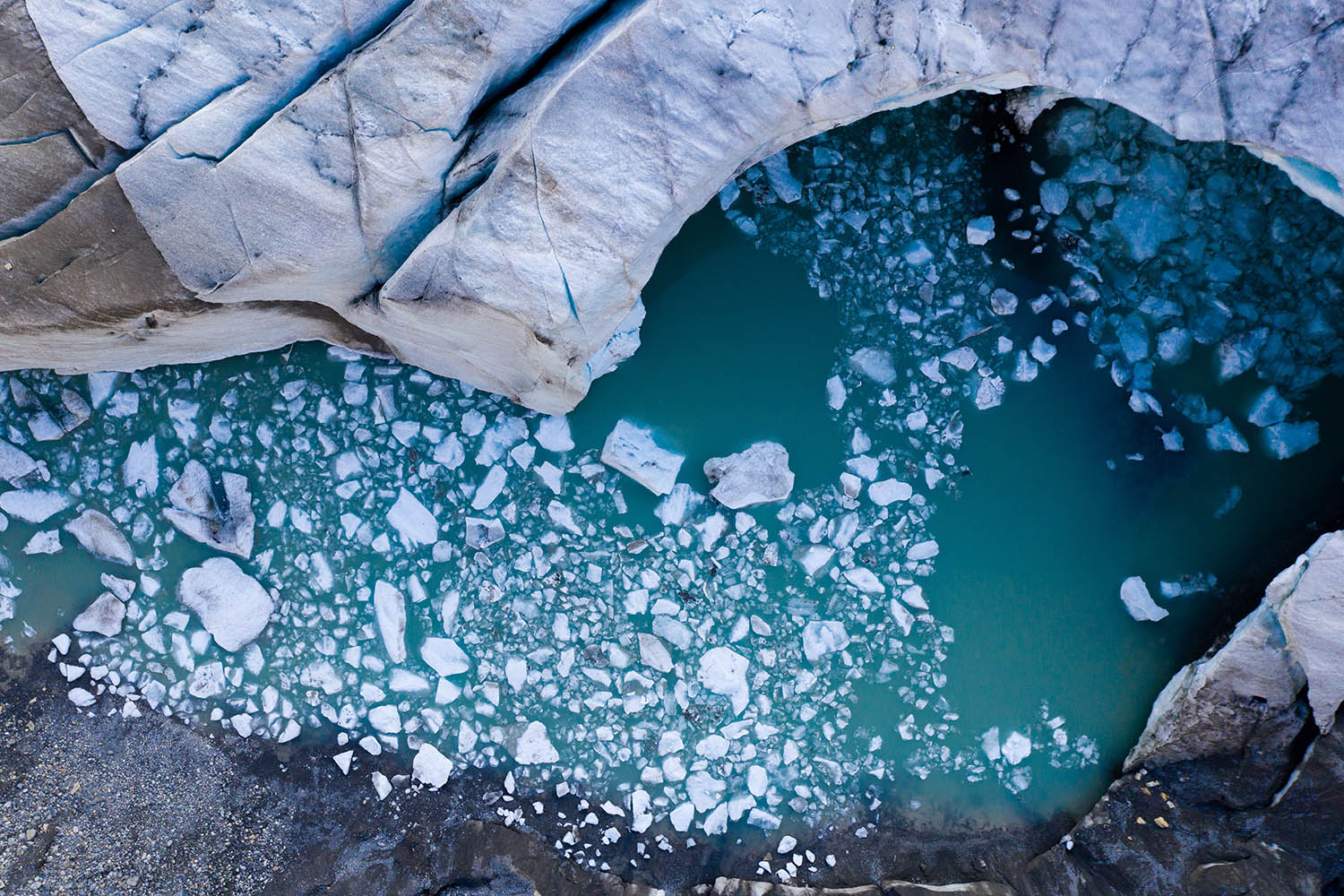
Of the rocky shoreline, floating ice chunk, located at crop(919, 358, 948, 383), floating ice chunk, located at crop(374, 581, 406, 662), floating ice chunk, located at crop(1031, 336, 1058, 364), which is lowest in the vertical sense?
the rocky shoreline

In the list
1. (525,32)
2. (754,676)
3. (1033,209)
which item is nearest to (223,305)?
(525,32)

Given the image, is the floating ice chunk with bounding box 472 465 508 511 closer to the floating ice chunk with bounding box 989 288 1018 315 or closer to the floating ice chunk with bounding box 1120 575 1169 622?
the floating ice chunk with bounding box 989 288 1018 315

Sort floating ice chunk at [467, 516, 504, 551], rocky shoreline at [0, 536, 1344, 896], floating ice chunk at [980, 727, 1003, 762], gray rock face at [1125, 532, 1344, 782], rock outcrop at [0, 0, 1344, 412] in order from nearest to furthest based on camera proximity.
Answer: rock outcrop at [0, 0, 1344, 412], gray rock face at [1125, 532, 1344, 782], rocky shoreline at [0, 536, 1344, 896], floating ice chunk at [467, 516, 504, 551], floating ice chunk at [980, 727, 1003, 762]

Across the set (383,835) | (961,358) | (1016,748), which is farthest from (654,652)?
(961,358)

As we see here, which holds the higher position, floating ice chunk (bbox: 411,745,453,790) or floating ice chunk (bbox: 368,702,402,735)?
floating ice chunk (bbox: 368,702,402,735)

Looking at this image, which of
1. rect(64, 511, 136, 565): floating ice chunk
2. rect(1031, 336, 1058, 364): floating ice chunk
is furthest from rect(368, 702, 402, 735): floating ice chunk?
rect(1031, 336, 1058, 364): floating ice chunk

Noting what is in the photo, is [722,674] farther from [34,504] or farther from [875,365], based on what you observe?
[34,504]

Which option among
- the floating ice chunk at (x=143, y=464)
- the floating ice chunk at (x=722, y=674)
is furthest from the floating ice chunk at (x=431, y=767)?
the floating ice chunk at (x=143, y=464)
